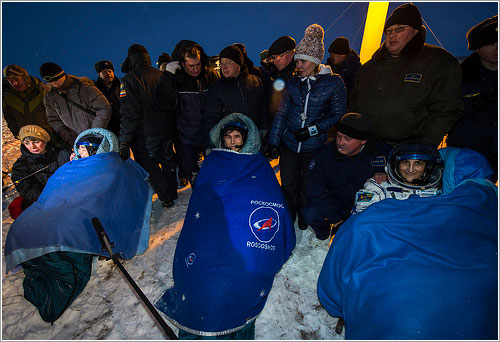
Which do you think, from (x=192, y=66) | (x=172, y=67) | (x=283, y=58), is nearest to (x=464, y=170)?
(x=283, y=58)

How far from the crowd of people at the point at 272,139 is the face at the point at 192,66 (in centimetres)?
2

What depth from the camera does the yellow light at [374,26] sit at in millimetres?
5375

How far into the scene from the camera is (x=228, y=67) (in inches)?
114

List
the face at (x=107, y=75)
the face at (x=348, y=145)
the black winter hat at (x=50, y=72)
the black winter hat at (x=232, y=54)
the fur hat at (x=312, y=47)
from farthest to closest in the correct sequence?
the face at (x=107, y=75)
the black winter hat at (x=50, y=72)
the black winter hat at (x=232, y=54)
the fur hat at (x=312, y=47)
the face at (x=348, y=145)

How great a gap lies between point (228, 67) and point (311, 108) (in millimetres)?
1250

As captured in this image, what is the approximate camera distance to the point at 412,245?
1.53 m

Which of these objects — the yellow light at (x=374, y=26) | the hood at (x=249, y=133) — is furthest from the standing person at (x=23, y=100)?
the yellow light at (x=374, y=26)

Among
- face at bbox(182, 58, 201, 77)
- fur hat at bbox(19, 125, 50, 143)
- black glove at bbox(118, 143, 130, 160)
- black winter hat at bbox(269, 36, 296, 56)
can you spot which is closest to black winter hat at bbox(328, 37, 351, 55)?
black winter hat at bbox(269, 36, 296, 56)

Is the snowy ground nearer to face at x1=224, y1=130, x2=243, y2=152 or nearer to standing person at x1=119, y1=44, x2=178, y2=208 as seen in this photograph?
standing person at x1=119, y1=44, x2=178, y2=208

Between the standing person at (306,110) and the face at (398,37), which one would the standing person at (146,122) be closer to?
the standing person at (306,110)

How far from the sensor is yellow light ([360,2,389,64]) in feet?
17.6

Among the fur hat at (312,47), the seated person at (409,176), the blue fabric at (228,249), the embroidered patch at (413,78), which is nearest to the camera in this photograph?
the blue fabric at (228,249)

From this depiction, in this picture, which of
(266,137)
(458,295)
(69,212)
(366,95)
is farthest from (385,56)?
(69,212)

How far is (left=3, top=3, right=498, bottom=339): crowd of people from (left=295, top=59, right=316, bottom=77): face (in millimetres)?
14
